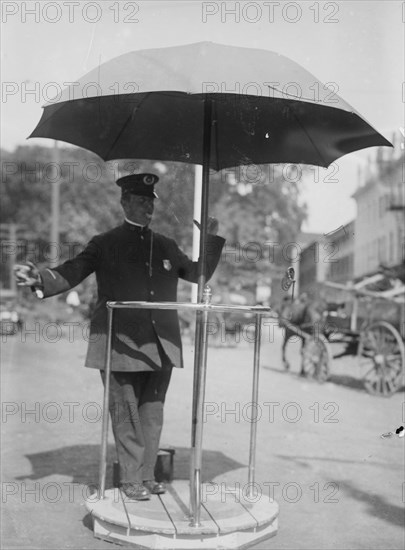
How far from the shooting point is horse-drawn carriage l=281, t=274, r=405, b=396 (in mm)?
9562

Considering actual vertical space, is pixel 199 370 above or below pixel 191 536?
above

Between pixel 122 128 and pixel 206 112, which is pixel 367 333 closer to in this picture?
pixel 122 128

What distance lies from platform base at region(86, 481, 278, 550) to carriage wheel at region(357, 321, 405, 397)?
558cm

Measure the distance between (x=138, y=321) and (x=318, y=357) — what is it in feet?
20.0

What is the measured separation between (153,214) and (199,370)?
103 cm

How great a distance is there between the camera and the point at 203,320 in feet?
13.1

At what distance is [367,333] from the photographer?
9.86 m

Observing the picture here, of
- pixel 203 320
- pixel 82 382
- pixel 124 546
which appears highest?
pixel 203 320

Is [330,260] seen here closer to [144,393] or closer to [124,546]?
[144,393]

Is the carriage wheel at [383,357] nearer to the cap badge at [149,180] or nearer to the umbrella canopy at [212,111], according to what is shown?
the umbrella canopy at [212,111]

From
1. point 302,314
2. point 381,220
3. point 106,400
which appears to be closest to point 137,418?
point 106,400

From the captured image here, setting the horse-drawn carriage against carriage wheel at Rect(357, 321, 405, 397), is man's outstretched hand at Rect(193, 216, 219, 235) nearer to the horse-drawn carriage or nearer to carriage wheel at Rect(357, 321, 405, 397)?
the horse-drawn carriage

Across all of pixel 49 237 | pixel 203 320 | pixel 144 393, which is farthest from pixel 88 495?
pixel 49 237

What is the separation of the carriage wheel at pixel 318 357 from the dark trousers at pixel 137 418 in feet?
18.8
